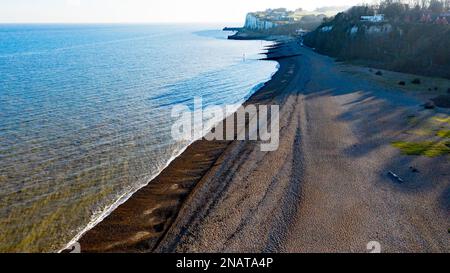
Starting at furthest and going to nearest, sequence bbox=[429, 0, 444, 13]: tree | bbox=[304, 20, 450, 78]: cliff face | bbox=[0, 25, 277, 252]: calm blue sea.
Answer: bbox=[429, 0, 444, 13]: tree → bbox=[304, 20, 450, 78]: cliff face → bbox=[0, 25, 277, 252]: calm blue sea

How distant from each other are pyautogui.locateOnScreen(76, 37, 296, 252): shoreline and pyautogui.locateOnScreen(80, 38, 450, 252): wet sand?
52mm

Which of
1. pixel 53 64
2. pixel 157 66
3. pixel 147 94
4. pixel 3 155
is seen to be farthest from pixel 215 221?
pixel 53 64

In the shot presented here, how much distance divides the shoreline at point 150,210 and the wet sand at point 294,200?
52 mm

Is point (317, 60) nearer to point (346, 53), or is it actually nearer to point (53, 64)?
point (346, 53)

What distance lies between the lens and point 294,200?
1750cm

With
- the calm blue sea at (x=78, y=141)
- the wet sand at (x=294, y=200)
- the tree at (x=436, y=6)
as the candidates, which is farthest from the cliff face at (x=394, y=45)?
the wet sand at (x=294, y=200)

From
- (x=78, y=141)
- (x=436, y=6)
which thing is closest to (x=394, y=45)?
(x=436, y=6)

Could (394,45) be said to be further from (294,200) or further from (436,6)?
(294,200)

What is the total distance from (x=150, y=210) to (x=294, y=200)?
709 cm

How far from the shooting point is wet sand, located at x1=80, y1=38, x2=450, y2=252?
14359 mm

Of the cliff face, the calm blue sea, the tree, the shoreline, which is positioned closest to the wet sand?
the shoreline

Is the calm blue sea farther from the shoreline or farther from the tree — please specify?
the tree

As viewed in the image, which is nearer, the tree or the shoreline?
the shoreline

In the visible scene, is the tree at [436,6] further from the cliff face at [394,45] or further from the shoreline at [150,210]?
the shoreline at [150,210]
